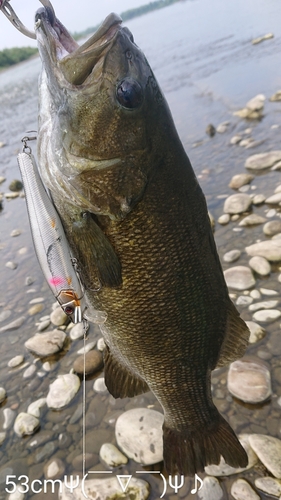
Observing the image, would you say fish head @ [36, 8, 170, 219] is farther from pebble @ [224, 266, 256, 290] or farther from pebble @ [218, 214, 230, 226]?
pebble @ [218, 214, 230, 226]

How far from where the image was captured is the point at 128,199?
161cm

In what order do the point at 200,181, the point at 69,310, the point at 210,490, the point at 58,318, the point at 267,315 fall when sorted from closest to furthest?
the point at 69,310 < the point at 210,490 < the point at 267,315 < the point at 58,318 < the point at 200,181

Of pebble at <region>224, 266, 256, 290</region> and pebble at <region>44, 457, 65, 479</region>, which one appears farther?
pebble at <region>224, 266, 256, 290</region>

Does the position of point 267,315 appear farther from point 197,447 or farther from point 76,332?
point 76,332

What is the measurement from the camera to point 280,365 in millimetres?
2828

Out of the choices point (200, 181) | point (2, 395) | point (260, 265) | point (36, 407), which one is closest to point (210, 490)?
point (36, 407)

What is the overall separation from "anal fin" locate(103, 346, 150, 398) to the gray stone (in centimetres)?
181

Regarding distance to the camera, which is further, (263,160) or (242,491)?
(263,160)

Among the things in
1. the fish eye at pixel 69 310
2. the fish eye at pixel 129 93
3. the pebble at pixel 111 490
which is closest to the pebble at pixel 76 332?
the pebble at pixel 111 490

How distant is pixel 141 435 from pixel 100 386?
632mm

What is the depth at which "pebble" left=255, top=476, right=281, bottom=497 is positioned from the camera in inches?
85.4

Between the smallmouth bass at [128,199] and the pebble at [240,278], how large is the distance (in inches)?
62.3

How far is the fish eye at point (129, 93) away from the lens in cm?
153

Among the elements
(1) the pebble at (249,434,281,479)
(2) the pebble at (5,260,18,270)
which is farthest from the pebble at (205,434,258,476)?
(2) the pebble at (5,260,18,270)
